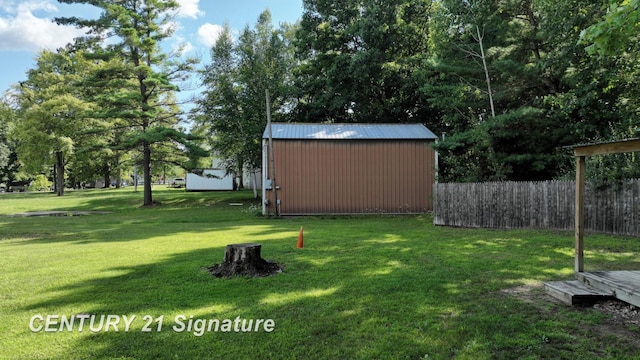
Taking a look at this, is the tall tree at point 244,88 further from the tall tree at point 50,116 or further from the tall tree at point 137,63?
the tall tree at point 50,116

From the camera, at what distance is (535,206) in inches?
429

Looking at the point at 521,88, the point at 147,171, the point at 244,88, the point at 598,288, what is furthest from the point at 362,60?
the point at 598,288

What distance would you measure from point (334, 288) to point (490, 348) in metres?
2.17

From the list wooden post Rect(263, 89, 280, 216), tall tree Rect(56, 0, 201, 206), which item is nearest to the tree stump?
wooden post Rect(263, 89, 280, 216)

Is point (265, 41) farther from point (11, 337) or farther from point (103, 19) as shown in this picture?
point (11, 337)

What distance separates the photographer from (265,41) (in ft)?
82.3

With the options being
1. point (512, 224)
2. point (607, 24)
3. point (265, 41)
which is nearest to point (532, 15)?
point (512, 224)

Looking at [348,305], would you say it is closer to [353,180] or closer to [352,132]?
[353,180]

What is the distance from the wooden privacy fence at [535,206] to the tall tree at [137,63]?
1418 centimetres

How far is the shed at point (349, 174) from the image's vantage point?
53.3ft

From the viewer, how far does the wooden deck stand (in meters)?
4.13

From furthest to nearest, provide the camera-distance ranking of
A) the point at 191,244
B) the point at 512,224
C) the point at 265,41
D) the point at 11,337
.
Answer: the point at 265,41, the point at 512,224, the point at 191,244, the point at 11,337

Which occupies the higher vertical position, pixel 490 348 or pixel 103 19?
pixel 103 19

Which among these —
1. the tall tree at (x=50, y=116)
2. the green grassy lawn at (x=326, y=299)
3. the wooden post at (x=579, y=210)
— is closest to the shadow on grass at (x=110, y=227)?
the green grassy lawn at (x=326, y=299)
